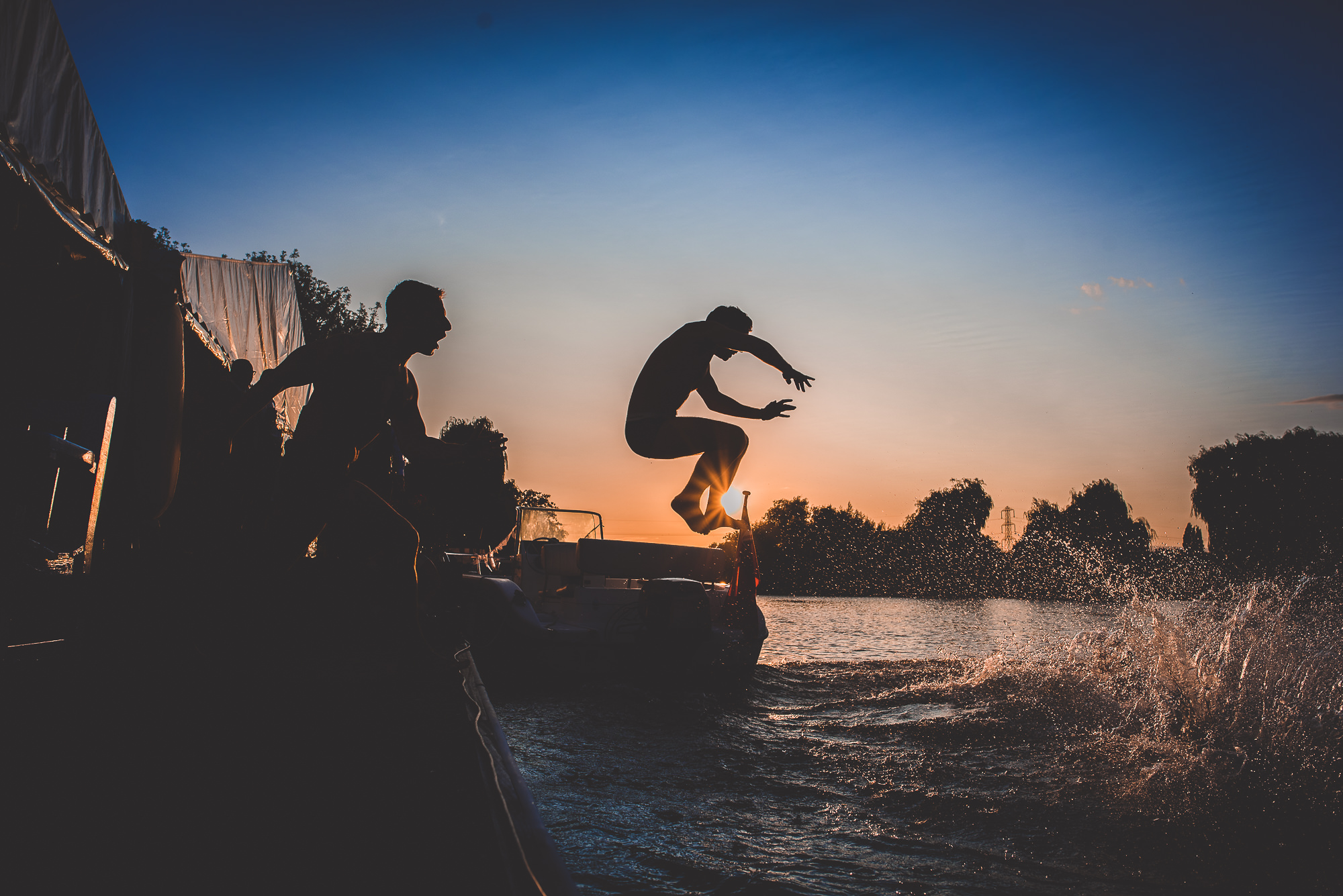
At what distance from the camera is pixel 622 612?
A: 732 cm

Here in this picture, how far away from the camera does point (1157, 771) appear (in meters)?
4.29

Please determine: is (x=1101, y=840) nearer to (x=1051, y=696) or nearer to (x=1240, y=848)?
(x=1240, y=848)

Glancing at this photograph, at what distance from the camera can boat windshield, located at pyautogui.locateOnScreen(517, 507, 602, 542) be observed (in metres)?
10.7

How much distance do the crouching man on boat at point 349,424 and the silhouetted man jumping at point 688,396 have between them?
4.67 ft

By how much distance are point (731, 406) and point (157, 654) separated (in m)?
3.74

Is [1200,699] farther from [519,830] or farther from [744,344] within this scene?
[519,830]

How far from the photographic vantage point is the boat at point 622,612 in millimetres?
6957

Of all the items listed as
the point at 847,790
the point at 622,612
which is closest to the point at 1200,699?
the point at 847,790

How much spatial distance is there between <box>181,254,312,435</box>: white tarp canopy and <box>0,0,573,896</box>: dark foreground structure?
456 millimetres

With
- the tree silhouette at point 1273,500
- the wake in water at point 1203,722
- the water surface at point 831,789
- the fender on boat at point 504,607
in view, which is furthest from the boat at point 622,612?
the tree silhouette at point 1273,500

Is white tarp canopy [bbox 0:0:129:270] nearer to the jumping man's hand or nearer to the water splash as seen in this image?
the jumping man's hand

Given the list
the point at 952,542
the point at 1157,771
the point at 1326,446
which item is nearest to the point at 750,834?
the point at 1157,771

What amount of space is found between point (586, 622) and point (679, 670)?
1.10 meters

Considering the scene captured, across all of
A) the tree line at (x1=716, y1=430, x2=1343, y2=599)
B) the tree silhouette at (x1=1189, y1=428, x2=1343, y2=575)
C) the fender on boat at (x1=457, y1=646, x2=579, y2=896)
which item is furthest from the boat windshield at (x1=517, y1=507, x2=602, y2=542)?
the tree silhouette at (x1=1189, y1=428, x2=1343, y2=575)
